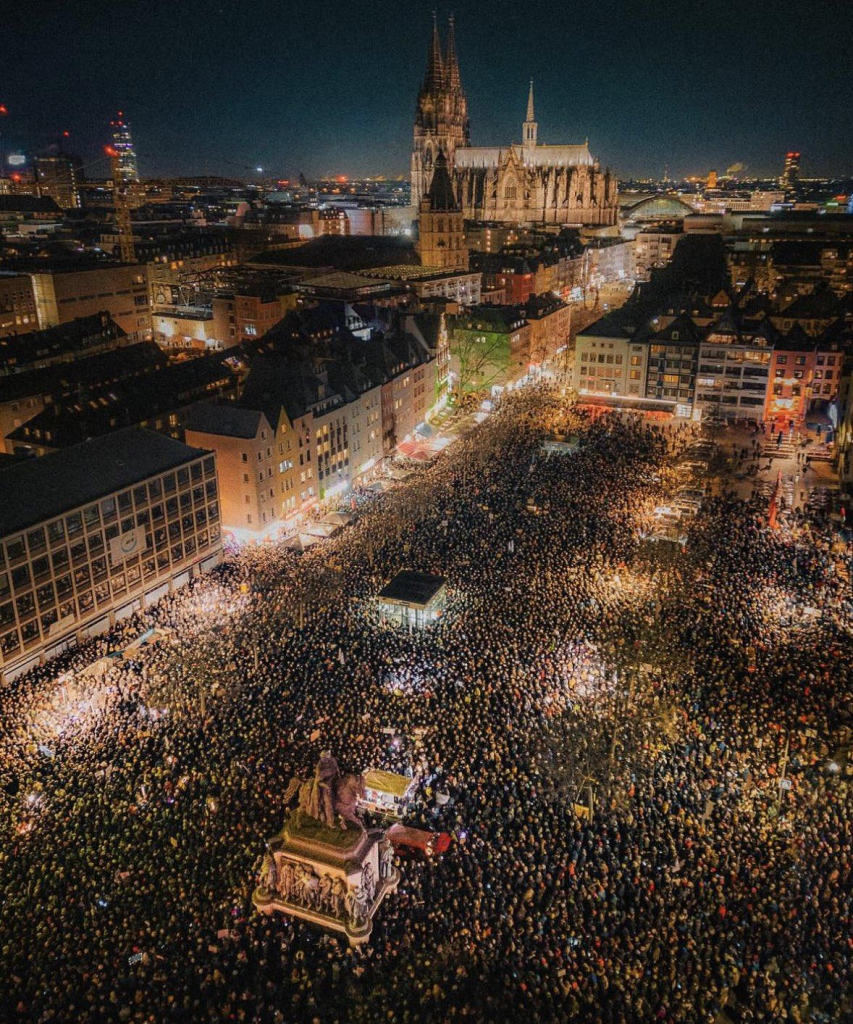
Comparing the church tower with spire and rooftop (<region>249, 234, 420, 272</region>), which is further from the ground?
the church tower with spire

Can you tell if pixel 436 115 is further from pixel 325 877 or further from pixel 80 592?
pixel 325 877

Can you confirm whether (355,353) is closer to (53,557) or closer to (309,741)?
(53,557)

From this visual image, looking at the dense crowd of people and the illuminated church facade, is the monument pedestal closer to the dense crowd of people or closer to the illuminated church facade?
the dense crowd of people

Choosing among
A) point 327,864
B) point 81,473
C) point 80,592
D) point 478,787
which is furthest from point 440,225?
point 327,864

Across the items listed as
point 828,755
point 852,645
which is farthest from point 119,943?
point 852,645

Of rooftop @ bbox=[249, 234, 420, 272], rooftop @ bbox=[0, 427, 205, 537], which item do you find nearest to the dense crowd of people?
rooftop @ bbox=[0, 427, 205, 537]
